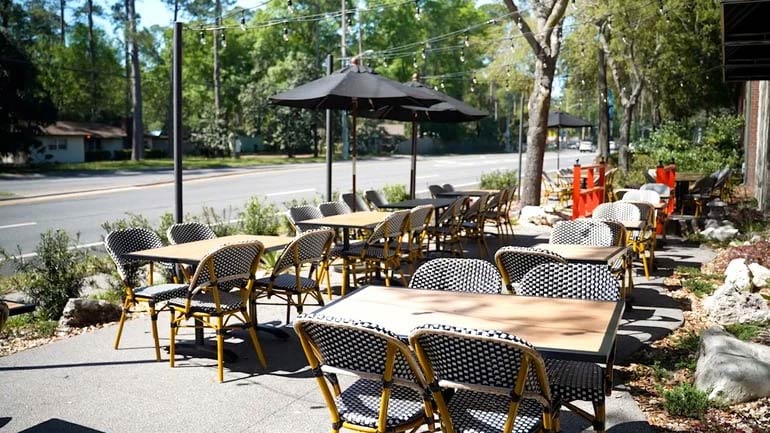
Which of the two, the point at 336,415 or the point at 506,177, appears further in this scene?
the point at 506,177

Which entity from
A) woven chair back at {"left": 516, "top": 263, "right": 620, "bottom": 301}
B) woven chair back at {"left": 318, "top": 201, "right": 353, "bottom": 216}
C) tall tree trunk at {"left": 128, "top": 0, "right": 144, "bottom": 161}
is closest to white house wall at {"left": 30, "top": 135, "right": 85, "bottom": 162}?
tall tree trunk at {"left": 128, "top": 0, "right": 144, "bottom": 161}

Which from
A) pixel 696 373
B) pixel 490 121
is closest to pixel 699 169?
pixel 696 373

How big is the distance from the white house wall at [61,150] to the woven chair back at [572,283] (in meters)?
47.5

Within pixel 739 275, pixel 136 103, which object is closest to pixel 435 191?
pixel 739 275

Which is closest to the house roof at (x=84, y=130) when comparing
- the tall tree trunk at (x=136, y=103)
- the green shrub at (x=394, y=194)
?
the tall tree trunk at (x=136, y=103)

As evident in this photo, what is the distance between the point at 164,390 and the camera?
5.09m

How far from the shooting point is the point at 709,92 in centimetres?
3422

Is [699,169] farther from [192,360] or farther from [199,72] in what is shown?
[199,72]

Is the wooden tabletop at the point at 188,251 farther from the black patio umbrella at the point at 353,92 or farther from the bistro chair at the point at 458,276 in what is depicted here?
the black patio umbrella at the point at 353,92

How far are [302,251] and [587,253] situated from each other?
8.08 feet

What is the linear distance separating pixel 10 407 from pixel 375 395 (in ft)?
8.88

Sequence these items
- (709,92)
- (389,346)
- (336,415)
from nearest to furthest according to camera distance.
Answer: (389,346) → (336,415) → (709,92)

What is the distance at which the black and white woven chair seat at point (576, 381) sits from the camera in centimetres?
369

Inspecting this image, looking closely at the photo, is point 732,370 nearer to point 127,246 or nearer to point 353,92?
point 127,246
